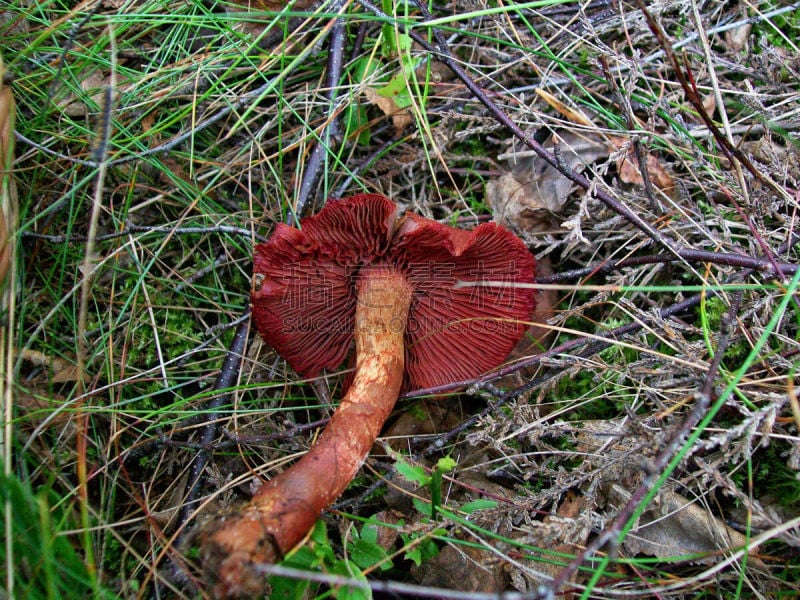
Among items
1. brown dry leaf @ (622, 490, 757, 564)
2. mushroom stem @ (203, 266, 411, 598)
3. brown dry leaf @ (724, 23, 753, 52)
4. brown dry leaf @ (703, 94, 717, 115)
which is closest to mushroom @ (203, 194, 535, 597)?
mushroom stem @ (203, 266, 411, 598)

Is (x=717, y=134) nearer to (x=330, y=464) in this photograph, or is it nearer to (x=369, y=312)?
(x=369, y=312)

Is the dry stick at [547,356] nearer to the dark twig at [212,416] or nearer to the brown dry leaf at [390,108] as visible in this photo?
the dark twig at [212,416]

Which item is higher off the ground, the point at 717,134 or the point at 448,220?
the point at 717,134

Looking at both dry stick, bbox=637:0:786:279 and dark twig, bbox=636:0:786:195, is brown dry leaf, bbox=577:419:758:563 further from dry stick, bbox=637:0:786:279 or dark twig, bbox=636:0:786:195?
dark twig, bbox=636:0:786:195

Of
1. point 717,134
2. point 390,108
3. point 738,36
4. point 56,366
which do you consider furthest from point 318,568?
point 738,36

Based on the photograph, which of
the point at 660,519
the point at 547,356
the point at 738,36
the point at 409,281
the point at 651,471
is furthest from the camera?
the point at 738,36

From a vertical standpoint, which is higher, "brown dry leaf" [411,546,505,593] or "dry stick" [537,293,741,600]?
"dry stick" [537,293,741,600]
